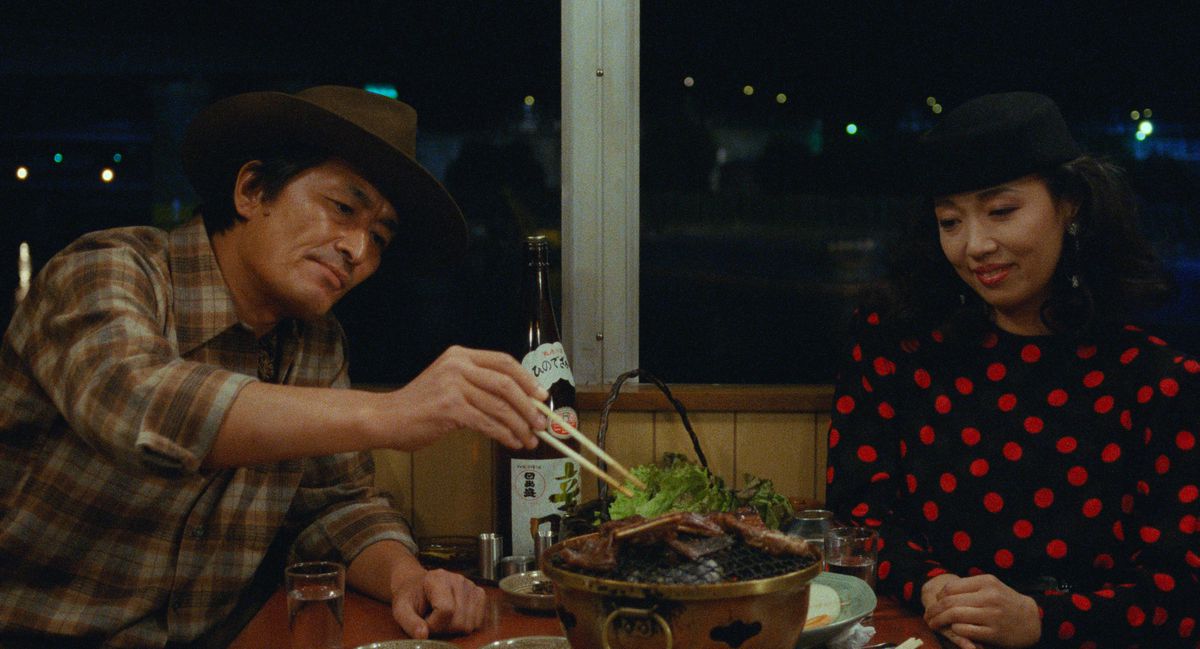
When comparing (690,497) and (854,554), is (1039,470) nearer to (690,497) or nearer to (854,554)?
(854,554)

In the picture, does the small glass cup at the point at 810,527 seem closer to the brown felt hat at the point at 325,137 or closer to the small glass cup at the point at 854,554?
the small glass cup at the point at 854,554

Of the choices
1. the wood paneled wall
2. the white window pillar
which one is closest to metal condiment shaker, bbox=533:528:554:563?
the wood paneled wall

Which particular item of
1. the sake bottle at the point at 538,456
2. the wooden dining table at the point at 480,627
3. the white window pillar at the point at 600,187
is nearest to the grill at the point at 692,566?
the wooden dining table at the point at 480,627

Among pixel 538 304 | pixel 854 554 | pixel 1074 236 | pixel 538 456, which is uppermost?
pixel 1074 236

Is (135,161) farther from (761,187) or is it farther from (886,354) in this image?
(761,187)

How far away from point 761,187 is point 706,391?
3.40 m

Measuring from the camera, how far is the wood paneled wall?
266cm

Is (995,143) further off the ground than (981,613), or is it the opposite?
(995,143)

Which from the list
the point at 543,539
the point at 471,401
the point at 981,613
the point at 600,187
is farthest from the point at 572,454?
the point at 600,187

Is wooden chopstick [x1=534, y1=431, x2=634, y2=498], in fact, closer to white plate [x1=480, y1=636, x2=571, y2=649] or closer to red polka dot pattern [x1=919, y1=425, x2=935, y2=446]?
white plate [x1=480, y1=636, x2=571, y2=649]

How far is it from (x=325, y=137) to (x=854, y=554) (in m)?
1.27

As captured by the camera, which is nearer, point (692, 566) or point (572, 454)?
point (692, 566)

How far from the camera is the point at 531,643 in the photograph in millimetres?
1622

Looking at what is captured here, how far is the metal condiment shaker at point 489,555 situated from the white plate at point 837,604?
663 mm
